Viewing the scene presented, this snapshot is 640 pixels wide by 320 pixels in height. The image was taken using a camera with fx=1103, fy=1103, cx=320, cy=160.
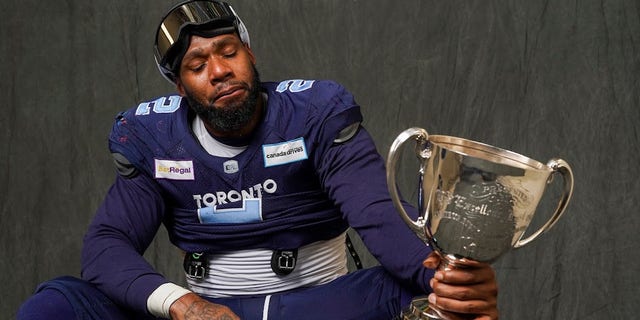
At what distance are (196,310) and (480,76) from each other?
4.45ft

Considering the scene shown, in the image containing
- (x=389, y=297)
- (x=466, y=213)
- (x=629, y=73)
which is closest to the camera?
(x=466, y=213)

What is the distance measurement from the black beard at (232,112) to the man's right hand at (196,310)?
1.26 feet

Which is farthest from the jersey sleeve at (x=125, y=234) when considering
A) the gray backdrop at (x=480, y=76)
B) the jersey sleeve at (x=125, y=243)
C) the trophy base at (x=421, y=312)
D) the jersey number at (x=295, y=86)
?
the gray backdrop at (x=480, y=76)

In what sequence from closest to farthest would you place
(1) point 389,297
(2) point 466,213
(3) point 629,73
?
(2) point 466,213 → (1) point 389,297 → (3) point 629,73

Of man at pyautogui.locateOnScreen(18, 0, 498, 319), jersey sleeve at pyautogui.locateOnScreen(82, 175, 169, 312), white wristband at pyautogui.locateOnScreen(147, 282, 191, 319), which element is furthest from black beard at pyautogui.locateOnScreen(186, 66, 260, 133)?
white wristband at pyautogui.locateOnScreen(147, 282, 191, 319)

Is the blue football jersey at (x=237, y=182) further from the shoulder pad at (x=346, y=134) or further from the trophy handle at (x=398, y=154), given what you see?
the trophy handle at (x=398, y=154)

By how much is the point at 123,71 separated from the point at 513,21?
1.21 meters

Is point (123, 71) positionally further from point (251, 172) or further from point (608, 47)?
point (608, 47)

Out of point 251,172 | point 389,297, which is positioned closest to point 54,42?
point 251,172

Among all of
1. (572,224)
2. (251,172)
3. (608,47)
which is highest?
(608,47)

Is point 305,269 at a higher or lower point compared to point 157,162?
lower

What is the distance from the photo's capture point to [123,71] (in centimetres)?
345

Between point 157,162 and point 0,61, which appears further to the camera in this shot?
point 0,61

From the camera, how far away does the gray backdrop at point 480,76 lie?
3129 millimetres
